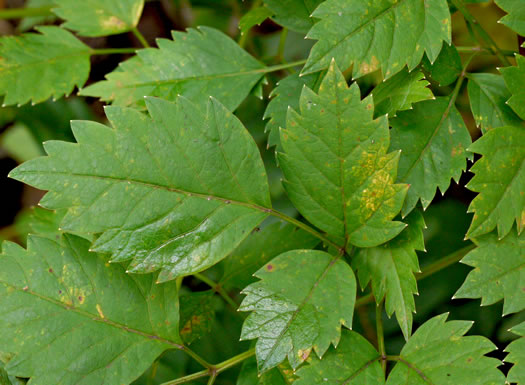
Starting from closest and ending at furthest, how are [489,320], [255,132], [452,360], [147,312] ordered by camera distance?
1. [452,360]
2. [147,312]
3. [489,320]
4. [255,132]

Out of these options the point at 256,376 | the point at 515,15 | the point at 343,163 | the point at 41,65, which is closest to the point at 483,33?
the point at 515,15

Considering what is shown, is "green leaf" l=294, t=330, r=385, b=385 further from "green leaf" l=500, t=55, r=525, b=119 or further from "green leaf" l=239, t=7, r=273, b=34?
"green leaf" l=239, t=7, r=273, b=34

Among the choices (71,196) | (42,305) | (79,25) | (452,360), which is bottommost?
(452,360)

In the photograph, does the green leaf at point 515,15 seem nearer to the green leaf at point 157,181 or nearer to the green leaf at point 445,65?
the green leaf at point 445,65

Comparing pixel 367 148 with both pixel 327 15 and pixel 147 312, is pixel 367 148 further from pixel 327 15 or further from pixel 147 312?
pixel 147 312

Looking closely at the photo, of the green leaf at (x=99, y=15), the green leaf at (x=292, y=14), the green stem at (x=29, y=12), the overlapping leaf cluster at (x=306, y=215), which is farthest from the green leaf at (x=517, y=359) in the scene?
the green stem at (x=29, y=12)

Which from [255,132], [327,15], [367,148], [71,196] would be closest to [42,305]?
[71,196]

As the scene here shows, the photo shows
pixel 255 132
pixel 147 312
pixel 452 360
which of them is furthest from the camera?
pixel 255 132
